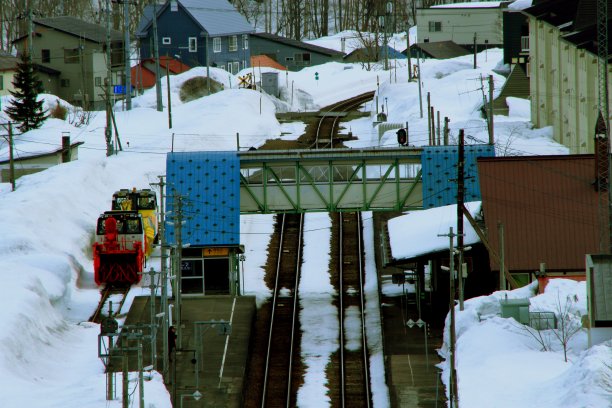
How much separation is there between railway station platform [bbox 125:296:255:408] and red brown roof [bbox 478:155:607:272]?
812 cm

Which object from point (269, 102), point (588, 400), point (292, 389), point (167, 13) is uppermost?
point (167, 13)

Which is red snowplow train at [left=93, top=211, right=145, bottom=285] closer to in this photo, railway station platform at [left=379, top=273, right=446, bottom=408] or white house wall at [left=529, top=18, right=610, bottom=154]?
railway station platform at [left=379, top=273, right=446, bottom=408]

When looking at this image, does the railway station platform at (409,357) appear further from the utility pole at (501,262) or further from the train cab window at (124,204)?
the train cab window at (124,204)

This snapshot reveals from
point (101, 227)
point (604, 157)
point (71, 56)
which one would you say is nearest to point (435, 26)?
point (71, 56)

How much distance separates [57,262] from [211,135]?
94.6ft

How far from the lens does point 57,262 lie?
39.3 metres

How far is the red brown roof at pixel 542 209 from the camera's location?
115 feet

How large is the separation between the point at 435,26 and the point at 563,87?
172 feet

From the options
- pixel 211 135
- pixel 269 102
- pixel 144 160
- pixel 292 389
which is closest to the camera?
pixel 292 389

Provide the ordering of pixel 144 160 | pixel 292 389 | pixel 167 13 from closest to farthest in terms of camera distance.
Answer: pixel 292 389, pixel 144 160, pixel 167 13

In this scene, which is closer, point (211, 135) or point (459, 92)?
point (211, 135)

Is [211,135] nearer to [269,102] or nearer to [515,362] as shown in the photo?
[269,102]

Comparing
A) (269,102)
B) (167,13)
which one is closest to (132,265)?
(269,102)

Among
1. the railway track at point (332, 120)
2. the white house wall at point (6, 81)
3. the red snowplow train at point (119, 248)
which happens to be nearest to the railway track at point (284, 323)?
the red snowplow train at point (119, 248)
